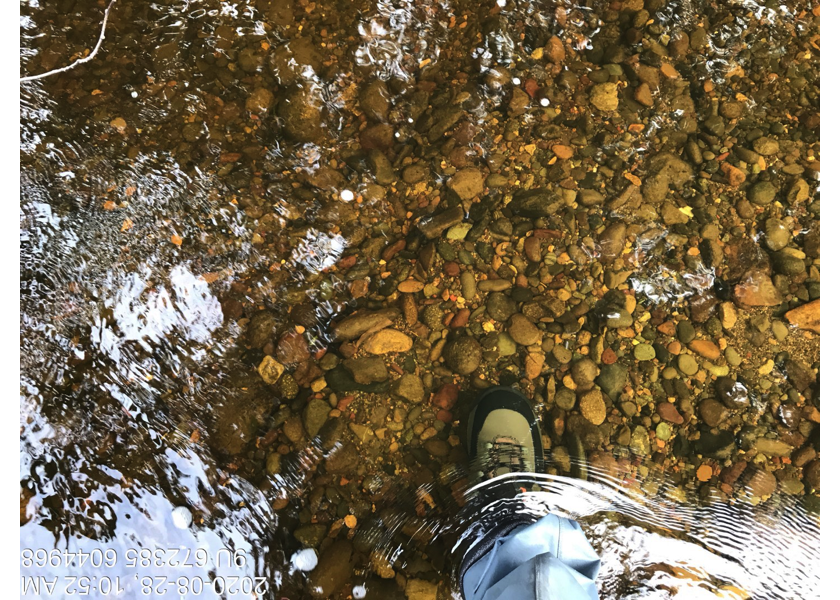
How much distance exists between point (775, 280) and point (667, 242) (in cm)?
37

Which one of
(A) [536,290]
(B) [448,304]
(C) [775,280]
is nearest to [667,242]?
(C) [775,280]

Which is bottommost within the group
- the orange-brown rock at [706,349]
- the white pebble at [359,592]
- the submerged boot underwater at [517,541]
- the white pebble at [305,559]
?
the white pebble at [359,592]

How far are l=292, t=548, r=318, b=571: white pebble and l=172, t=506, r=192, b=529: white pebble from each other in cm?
36

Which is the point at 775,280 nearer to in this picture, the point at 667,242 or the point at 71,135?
the point at 667,242

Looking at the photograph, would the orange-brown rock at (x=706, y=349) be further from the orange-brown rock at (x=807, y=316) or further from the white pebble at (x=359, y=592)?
the white pebble at (x=359, y=592)

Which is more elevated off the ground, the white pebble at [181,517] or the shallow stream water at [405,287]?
the shallow stream water at [405,287]

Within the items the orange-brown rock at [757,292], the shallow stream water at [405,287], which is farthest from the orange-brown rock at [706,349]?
the orange-brown rock at [757,292]

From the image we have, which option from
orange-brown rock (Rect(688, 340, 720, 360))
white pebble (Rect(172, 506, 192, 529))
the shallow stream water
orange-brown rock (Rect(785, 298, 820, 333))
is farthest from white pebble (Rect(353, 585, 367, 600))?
orange-brown rock (Rect(785, 298, 820, 333))

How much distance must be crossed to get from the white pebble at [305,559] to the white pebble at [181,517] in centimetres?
36

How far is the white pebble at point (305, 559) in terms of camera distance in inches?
58.6

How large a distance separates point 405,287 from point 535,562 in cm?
87

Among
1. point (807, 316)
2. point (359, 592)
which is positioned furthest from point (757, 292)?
point (359, 592)

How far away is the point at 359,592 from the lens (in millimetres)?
1477
